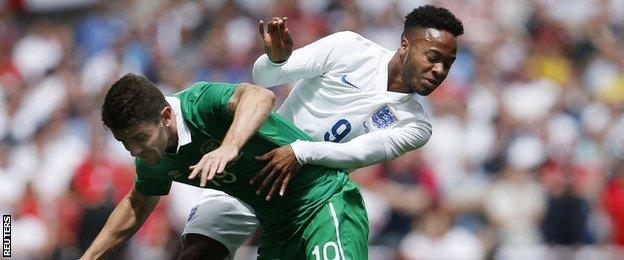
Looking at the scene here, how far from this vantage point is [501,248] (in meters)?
12.0

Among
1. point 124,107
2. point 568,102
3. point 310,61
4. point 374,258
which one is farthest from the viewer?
point 568,102

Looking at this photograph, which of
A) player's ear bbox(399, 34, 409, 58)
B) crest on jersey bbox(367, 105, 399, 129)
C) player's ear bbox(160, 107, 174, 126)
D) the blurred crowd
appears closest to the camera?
player's ear bbox(160, 107, 174, 126)

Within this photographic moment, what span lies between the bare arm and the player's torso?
0.99 meters

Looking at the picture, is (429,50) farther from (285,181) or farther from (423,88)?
(285,181)

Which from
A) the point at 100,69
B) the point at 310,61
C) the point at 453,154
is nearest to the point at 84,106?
the point at 100,69

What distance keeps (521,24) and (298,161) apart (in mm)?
8643

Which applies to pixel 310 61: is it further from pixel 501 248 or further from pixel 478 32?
pixel 478 32

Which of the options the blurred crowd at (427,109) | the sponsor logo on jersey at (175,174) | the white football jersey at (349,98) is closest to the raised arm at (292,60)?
the white football jersey at (349,98)

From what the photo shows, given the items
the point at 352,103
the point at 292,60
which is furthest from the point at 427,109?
the point at 292,60

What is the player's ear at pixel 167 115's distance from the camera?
654 cm

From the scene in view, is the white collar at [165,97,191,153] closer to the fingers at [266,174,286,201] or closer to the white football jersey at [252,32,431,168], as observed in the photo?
the fingers at [266,174,286,201]

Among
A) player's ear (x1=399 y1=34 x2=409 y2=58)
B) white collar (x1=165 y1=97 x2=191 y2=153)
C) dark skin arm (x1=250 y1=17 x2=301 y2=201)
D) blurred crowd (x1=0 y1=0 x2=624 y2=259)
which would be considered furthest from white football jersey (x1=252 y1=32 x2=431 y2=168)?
blurred crowd (x1=0 y1=0 x2=624 y2=259)

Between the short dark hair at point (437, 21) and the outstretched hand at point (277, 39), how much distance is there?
756 mm

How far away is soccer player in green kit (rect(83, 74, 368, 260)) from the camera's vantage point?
6414 mm
